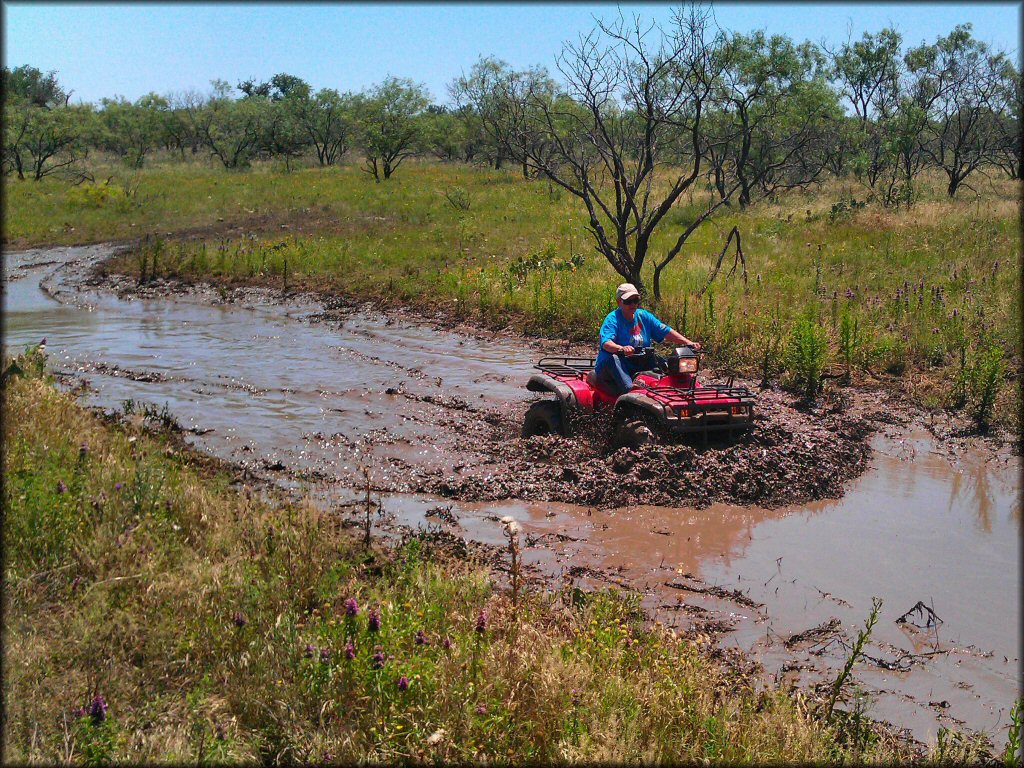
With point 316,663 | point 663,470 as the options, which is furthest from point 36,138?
point 316,663

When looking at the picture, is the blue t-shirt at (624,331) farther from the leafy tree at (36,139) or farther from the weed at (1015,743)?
the leafy tree at (36,139)

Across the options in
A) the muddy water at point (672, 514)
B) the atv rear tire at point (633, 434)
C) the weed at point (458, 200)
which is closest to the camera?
the muddy water at point (672, 514)

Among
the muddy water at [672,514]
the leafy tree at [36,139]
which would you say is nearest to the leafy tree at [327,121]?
the leafy tree at [36,139]

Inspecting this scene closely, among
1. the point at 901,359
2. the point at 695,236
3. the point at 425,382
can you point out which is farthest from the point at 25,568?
the point at 695,236

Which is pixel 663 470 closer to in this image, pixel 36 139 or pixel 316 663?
pixel 316 663

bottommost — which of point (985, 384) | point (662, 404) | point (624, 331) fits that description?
point (985, 384)

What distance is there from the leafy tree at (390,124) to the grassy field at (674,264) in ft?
23.3

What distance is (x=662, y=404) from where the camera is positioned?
27.7 feet

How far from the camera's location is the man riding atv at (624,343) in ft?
29.7

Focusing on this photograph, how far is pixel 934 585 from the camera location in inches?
264

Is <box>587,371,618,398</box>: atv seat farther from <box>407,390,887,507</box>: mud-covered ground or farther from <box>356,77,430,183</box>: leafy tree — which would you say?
<box>356,77,430,183</box>: leafy tree

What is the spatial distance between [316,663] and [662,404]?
4.77 metres

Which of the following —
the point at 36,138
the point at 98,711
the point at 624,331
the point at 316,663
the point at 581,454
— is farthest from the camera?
the point at 36,138

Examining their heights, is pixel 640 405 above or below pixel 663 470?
above
